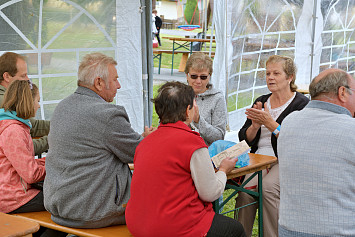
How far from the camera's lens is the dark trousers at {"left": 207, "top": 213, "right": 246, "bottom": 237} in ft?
7.89

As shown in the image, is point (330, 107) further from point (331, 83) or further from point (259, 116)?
point (259, 116)

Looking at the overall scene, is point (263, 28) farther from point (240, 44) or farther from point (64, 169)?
point (64, 169)

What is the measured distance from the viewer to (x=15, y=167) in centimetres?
280

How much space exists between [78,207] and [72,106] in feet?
1.78

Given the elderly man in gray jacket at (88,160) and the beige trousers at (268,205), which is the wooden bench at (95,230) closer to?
the elderly man in gray jacket at (88,160)

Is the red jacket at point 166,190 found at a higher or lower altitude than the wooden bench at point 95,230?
higher

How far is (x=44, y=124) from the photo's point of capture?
147 inches

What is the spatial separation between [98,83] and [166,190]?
31.3 inches

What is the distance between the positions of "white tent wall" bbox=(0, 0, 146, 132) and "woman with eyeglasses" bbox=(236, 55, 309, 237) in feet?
5.34

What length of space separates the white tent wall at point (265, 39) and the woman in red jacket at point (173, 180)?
373 cm

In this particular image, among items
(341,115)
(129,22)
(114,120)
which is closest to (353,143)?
(341,115)

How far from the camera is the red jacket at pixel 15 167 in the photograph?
9.16 feet

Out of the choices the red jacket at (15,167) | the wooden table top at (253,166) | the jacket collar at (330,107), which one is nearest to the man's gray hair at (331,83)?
the jacket collar at (330,107)

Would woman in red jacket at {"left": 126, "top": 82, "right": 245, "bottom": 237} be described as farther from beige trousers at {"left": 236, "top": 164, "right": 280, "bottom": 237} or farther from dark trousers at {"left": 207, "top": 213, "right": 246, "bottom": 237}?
beige trousers at {"left": 236, "top": 164, "right": 280, "bottom": 237}
